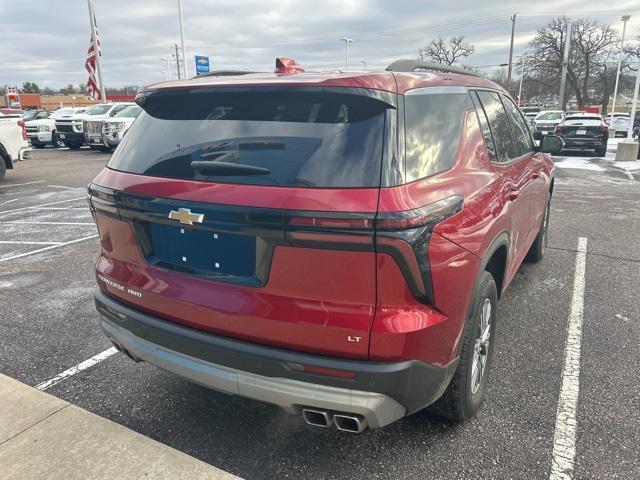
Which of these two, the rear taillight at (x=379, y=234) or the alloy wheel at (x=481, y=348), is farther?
the alloy wheel at (x=481, y=348)

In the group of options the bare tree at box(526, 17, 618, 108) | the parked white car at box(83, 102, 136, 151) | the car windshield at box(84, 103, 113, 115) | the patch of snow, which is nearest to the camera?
the patch of snow

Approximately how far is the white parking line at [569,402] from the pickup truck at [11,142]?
12.4 metres

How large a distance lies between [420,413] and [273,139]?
169cm

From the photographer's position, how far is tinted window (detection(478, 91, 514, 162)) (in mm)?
3074

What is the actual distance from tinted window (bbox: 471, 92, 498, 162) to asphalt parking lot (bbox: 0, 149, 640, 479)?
1.39 meters

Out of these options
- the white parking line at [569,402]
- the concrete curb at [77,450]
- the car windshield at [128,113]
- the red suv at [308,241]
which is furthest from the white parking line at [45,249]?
the car windshield at [128,113]

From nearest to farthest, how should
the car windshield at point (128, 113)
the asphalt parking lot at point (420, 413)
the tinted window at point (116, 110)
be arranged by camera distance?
the asphalt parking lot at point (420, 413) < the car windshield at point (128, 113) < the tinted window at point (116, 110)

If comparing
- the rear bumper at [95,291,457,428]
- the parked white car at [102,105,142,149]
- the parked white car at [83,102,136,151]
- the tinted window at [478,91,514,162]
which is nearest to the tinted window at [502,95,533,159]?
the tinted window at [478,91,514,162]

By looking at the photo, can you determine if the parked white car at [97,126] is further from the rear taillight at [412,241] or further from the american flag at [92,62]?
the rear taillight at [412,241]

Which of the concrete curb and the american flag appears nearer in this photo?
the concrete curb

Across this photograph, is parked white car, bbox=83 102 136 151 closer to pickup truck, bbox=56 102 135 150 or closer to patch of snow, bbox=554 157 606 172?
pickup truck, bbox=56 102 135 150

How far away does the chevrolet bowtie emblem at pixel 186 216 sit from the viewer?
6.67 feet

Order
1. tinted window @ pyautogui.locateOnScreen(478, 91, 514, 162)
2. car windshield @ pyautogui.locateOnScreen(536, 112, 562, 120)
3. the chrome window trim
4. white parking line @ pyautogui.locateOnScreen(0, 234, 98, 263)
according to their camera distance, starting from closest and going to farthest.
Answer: the chrome window trim < tinted window @ pyautogui.locateOnScreen(478, 91, 514, 162) < white parking line @ pyautogui.locateOnScreen(0, 234, 98, 263) < car windshield @ pyautogui.locateOnScreen(536, 112, 562, 120)

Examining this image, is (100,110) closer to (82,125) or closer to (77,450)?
(82,125)
